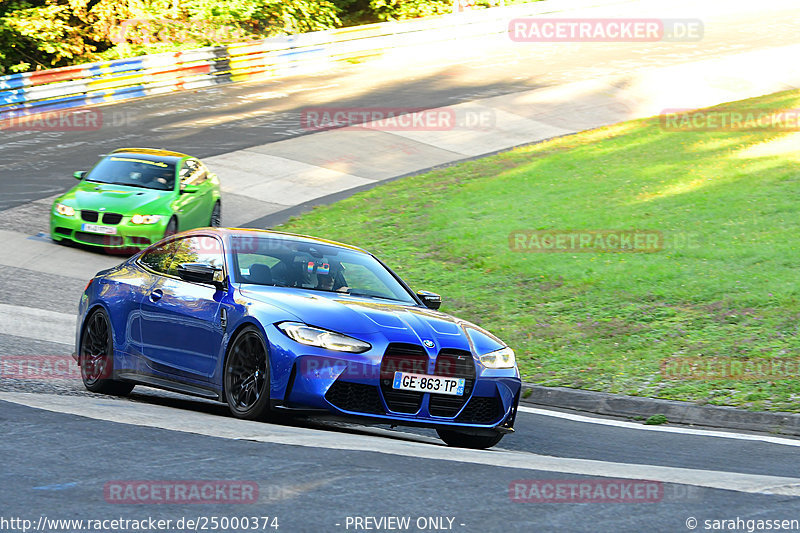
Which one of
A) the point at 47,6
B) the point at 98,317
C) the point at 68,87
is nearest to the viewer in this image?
the point at 98,317

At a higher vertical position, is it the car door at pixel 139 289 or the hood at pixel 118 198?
the car door at pixel 139 289

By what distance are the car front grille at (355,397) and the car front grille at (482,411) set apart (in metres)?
0.67

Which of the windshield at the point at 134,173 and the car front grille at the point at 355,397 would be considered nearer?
the car front grille at the point at 355,397

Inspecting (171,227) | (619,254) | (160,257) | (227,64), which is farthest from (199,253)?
(227,64)

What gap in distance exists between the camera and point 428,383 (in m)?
7.24

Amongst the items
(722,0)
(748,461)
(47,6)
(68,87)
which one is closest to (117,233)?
(748,461)

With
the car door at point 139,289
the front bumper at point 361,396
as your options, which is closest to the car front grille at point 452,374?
the front bumper at point 361,396

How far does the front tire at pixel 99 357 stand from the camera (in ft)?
28.9

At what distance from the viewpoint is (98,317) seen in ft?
29.8

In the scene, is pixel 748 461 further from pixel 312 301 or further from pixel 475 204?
pixel 475 204

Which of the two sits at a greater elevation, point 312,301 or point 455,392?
point 312,301

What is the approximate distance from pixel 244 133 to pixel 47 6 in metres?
14.9

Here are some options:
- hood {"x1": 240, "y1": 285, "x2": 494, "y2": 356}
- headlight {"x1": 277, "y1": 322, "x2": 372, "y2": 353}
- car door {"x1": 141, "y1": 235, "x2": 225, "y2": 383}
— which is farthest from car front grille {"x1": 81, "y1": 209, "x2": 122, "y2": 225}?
headlight {"x1": 277, "y1": 322, "x2": 372, "y2": 353}

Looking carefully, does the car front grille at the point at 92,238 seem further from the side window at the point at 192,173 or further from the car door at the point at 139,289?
the car door at the point at 139,289
